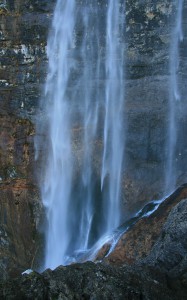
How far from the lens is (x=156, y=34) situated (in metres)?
14.8

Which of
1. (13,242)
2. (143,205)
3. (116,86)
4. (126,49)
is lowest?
(13,242)

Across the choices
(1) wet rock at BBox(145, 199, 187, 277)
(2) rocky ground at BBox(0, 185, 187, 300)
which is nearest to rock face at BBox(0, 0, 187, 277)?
(1) wet rock at BBox(145, 199, 187, 277)

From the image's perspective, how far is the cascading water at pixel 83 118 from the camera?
1540cm

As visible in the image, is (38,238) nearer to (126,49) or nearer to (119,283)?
(126,49)

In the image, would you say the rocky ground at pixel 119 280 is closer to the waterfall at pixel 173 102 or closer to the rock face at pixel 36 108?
the waterfall at pixel 173 102

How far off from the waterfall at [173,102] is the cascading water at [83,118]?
1.79m

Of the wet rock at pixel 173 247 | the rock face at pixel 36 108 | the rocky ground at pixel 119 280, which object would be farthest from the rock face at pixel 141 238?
the rock face at pixel 36 108

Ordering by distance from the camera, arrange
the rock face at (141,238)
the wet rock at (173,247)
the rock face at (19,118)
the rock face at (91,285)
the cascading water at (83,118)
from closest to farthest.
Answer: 1. the rock face at (91,285)
2. the wet rock at (173,247)
3. the rock face at (141,238)
4. the cascading water at (83,118)
5. the rock face at (19,118)

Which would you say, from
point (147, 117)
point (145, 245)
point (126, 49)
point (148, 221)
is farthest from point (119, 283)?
point (126, 49)

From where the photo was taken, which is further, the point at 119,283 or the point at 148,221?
the point at 148,221

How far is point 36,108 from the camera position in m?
16.3

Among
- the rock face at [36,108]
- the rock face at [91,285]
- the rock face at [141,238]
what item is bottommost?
the rock face at [141,238]

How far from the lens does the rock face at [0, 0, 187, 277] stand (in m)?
14.9

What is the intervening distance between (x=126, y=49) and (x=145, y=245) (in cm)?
734
